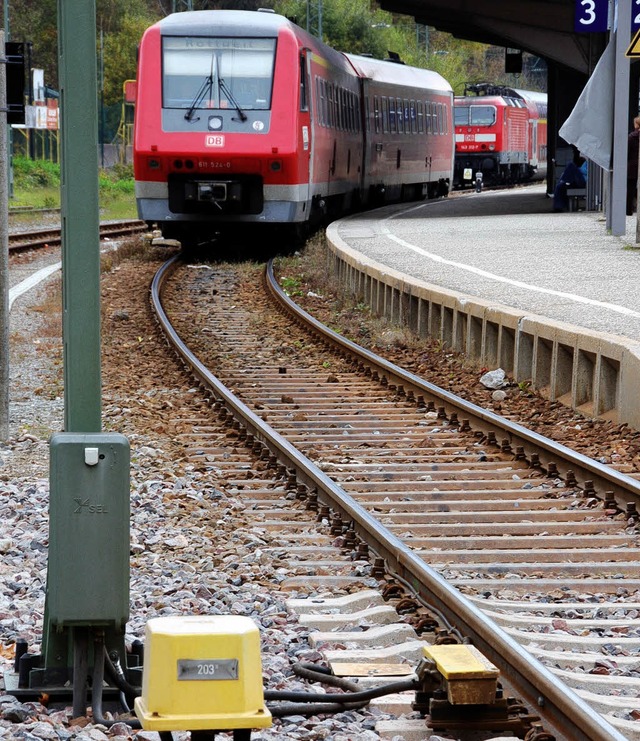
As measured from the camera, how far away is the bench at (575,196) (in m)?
30.0

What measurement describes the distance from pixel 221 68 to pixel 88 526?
55.9 feet

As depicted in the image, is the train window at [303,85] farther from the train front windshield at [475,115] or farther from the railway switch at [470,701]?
the train front windshield at [475,115]

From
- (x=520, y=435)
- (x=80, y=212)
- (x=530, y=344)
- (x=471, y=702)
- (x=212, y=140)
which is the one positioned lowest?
(x=520, y=435)

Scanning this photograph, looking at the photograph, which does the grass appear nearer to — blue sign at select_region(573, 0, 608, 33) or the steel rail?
blue sign at select_region(573, 0, 608, 33)

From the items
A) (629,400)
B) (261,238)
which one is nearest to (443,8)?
(261,238)

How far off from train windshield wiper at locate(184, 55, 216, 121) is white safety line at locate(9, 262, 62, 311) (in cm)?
328

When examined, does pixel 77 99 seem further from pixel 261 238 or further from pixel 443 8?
pixel 443 8

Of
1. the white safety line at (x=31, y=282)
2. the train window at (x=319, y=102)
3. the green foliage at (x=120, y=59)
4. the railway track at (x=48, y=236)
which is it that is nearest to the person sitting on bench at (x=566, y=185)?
the train window at (x=319, y=102)

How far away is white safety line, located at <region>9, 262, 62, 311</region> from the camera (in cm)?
1989

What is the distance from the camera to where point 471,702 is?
4156 mm

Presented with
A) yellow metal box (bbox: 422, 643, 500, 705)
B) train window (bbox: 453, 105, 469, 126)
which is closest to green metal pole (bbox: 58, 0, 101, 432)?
yellow metal box (bbox: 422, 643, 500, 705)

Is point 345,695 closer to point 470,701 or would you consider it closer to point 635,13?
point 470,701

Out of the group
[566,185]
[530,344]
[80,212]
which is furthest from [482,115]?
[80,212]

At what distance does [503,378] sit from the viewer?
1154 centimetres
